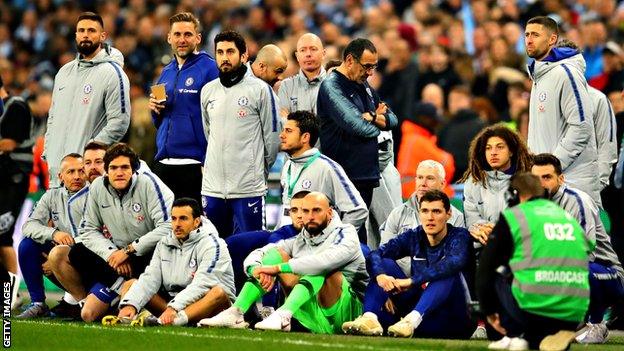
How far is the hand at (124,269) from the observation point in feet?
45.1

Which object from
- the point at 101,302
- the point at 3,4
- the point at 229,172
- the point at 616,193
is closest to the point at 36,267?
the point at 101,302

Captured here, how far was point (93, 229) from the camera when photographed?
46.1ft

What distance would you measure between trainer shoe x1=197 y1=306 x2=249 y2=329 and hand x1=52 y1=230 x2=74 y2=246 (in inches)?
81.3

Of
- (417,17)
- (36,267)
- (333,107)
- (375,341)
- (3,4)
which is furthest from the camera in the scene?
(3,4)

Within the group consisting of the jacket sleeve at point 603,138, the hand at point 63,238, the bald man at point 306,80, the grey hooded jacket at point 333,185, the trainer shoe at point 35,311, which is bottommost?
the trainer shoe at point 35,311

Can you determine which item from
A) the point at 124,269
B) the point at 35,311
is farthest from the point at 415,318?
the point at 35,311

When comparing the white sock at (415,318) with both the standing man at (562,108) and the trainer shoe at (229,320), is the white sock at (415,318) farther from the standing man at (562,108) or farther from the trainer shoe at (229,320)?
the standing man at (562,108)

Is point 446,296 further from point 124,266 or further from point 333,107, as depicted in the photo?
point 124,266

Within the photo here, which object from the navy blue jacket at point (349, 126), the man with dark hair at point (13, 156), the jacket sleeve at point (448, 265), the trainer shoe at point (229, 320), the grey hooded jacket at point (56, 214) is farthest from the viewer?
the man with dark hair at point (13, 156)

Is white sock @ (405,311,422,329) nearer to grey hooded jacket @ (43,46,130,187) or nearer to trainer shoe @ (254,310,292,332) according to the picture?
trainer shoe @ (254,310,292,332)

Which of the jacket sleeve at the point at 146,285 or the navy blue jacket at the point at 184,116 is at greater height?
the navy blue jacket at the point at 184,116

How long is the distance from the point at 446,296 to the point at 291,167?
2.01 meters

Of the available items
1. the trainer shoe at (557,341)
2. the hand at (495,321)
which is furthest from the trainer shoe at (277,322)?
the trainer shoe at (557,341)

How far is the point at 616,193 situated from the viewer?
1521 cm
